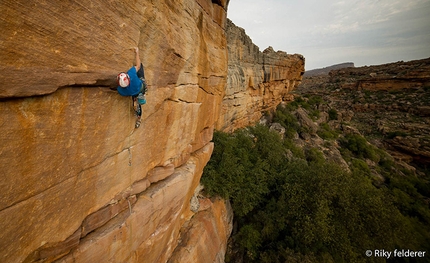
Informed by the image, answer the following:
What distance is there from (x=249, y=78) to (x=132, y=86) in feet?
46.4

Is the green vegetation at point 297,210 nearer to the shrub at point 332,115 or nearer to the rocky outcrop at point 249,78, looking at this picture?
the rocky outcrop at point 249,78

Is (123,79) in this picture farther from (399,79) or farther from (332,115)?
(399,79)

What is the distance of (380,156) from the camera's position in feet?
73.3

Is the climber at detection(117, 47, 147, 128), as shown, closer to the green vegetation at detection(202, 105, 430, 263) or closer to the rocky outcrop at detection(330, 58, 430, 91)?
the green vegetation at detection(202, 105, 430, 263)

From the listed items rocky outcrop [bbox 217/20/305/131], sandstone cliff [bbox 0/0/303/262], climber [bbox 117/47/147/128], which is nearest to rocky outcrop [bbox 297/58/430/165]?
rocky outcrop [bbox 217/20/305/131]

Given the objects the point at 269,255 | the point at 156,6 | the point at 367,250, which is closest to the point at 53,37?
the point at 156,6

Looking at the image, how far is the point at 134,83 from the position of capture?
11.6 ft

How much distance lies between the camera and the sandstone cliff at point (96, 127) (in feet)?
8.47

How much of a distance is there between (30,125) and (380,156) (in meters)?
31.1

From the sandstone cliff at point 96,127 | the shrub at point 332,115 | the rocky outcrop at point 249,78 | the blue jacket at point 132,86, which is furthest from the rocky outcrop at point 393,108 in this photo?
the blue jacket at point 132,86

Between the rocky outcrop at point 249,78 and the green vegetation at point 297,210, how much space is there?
2.70m

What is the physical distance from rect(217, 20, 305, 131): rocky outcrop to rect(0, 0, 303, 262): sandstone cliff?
6.15 metres

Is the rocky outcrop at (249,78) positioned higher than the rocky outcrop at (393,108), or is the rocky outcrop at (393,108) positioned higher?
the rocky outcrop at (249,78)

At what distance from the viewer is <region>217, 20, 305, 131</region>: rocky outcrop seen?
529 inches
